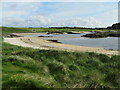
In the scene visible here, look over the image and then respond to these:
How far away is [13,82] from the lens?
7043 mm

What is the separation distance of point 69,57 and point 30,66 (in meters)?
4.57

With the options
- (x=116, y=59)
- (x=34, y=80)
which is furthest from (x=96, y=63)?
(x=34, y=80)

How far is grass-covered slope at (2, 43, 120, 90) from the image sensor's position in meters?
7.21

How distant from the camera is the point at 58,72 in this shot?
34.4 ft

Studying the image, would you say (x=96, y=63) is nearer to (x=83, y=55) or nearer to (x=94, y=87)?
(x=83, y=55)

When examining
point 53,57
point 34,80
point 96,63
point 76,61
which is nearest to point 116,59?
point 96,63

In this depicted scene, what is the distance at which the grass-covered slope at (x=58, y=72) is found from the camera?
23.7ft

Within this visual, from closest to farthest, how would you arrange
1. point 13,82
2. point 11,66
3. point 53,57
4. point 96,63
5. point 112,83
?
1. point 13,82
2. point 112,83
3. point 11,66
4. point 96,63
5. point 53,57

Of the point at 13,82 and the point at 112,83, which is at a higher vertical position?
the point at 13,82

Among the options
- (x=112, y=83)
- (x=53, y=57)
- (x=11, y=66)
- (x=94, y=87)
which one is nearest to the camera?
(x=94, y=87)

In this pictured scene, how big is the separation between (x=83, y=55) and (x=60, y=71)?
17.2 ft

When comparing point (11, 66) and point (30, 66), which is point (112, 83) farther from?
point (11, 66)

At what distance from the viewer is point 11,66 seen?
10.5 meters

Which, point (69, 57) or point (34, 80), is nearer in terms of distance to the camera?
point (34, 80)
